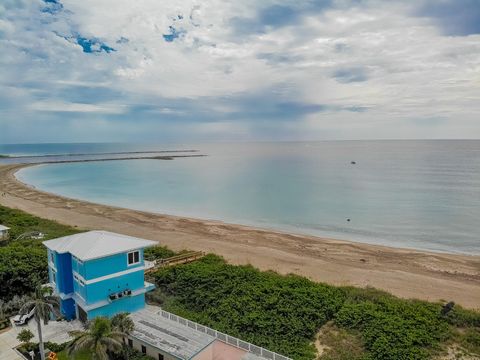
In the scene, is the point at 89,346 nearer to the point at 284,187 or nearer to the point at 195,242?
the point at 195,242

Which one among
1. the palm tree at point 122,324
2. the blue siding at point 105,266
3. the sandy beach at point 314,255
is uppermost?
the blue siding at point 105,266

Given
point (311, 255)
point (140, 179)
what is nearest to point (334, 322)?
point (311, 255)

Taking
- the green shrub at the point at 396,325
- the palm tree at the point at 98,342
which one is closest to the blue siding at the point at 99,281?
the palm tree at the point at 98,342

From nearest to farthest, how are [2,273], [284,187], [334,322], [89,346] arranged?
[89,346], [334,322], [2,273], [284,187]

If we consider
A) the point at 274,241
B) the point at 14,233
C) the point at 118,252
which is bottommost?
the point at 274,241

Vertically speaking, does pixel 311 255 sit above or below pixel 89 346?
below

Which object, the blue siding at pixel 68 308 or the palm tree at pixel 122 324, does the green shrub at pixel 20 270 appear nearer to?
the blue siding at pixel 68 308
